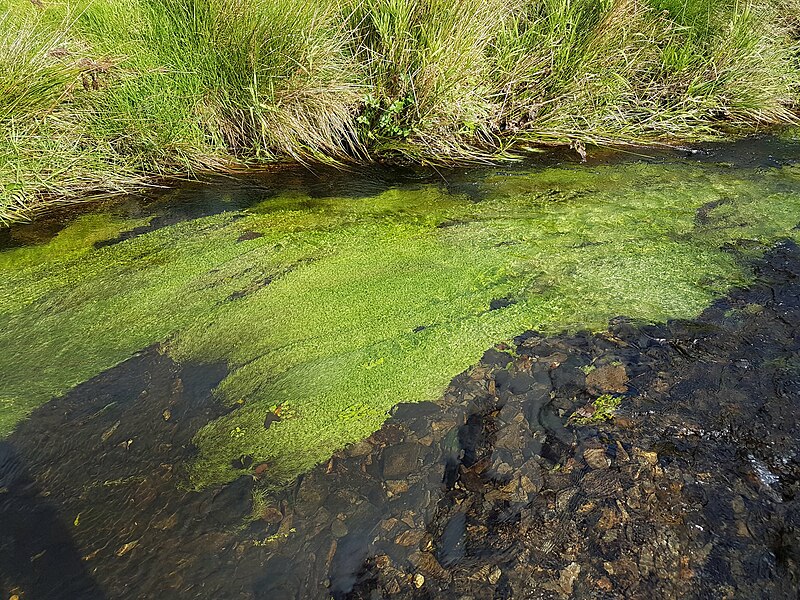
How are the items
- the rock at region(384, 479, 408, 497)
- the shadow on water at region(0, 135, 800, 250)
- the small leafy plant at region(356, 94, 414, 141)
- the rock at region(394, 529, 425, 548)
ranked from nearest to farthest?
1. the rock at region(394, 529, 425, 548)
2. the rock at region(384, 479, 408, 497)
3. the shadow on water at region(0, 135, 800, 250)
4. the small leafy plant at region(356, 94, 414, 141)

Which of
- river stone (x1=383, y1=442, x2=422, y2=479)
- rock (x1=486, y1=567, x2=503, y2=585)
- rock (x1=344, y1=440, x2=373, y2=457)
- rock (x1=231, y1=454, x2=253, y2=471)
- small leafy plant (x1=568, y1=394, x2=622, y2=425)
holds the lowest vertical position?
rock (x1=486, y1=567, x2=503, y2=585)

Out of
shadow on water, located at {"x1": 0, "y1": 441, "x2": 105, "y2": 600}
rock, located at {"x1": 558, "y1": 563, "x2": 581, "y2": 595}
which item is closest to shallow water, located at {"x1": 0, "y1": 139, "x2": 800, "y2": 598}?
shadow on water, located at {"x1": 0, "y1": 441, "x2": 105, "y2": 600}

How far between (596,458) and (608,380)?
0.34m

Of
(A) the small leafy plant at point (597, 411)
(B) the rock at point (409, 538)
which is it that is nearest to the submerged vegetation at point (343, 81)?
(A) the small leafy plant at point (597, 411)

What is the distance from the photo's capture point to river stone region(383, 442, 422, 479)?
149 cm

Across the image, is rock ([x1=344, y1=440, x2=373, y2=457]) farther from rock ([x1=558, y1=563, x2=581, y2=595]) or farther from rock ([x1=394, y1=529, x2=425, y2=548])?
rock ([x1=558, y1=563, x2=581, y2=595])

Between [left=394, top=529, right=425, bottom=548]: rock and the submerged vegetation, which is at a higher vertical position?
the submerged vegetation

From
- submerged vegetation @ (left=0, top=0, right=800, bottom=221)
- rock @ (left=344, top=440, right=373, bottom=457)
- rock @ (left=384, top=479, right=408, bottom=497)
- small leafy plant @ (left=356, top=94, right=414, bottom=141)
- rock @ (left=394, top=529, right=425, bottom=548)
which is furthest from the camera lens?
small leafy plant @ (left=356, top=94, right=414, bottom=141)

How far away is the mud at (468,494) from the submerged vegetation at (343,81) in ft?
5.86

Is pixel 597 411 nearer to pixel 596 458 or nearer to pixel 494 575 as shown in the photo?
pixel 596 458

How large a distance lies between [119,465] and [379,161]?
250cm

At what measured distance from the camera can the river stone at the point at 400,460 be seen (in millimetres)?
1491

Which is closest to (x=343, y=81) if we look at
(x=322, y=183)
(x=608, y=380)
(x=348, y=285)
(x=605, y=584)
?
(x=322, y=183)

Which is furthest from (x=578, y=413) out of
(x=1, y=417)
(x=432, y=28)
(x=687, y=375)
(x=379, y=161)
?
(x=432, y=28)
